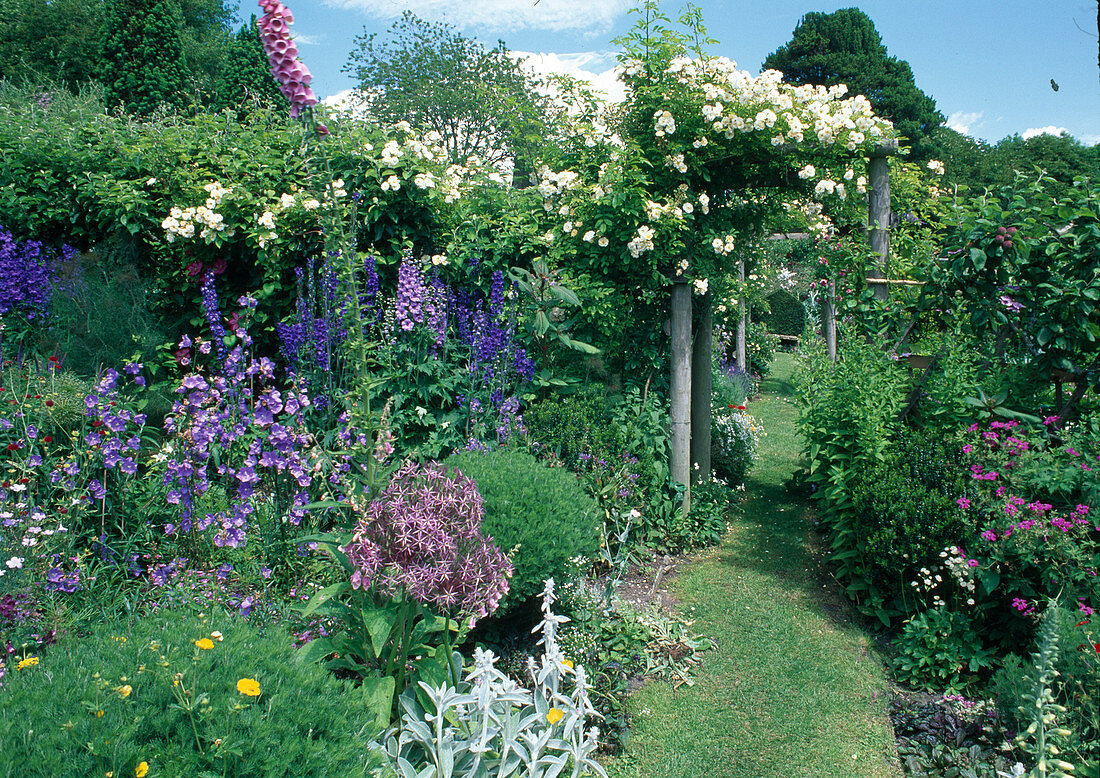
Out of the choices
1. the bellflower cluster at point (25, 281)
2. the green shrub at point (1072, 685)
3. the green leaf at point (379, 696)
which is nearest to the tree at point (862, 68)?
the green shrub at point (1072, 685)

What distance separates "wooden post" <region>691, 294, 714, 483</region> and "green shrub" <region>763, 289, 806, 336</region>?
1345 centimetres

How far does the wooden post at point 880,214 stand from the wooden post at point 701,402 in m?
1.28

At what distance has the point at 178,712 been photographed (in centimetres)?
139

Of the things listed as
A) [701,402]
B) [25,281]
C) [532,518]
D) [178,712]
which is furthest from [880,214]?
[25,281]

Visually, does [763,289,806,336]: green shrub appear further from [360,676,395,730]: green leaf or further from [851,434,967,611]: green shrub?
[360,676,395,730]: green leaf

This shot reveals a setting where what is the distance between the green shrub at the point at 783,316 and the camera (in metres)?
17.8

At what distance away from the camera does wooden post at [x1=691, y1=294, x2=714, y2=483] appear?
5305 millimetres

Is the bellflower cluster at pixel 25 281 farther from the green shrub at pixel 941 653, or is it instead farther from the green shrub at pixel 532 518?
the green shrub at pixel 941 653

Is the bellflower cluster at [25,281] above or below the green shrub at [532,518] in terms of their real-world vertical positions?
above

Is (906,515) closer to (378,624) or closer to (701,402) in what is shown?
(701,402)

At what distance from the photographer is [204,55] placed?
59.2 feet

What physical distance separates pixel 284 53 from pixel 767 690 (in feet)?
10.2

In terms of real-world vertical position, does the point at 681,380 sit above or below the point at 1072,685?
above

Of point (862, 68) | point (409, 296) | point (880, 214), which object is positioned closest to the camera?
point (409, 296)
